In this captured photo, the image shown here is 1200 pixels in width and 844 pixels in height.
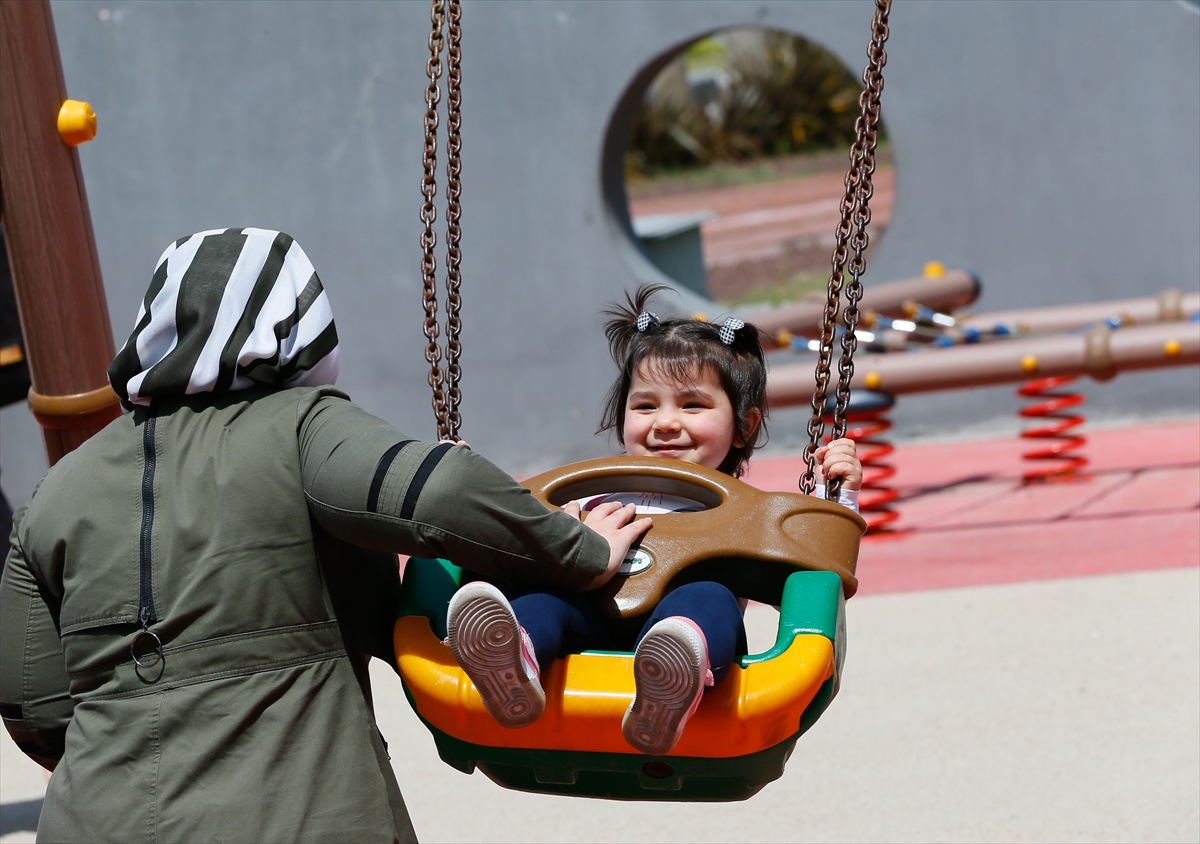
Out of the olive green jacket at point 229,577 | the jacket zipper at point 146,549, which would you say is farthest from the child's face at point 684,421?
the jacket zipper at point 146,549

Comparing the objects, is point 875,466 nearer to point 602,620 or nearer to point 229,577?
point 602,620

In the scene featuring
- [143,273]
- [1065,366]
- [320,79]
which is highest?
[320,79]

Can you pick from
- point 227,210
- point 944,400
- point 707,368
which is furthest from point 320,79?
point 707,368

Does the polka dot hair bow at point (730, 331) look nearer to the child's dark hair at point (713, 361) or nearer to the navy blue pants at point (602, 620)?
the child's dark hair at point (713, 361)

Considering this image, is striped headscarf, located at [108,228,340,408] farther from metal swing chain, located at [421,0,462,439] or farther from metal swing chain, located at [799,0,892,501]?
metal swing chain, located at [799,0,892,501]

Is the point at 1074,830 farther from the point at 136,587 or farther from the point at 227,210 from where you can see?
the point at 227,210

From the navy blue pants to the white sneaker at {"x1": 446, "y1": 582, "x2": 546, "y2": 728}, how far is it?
8cm

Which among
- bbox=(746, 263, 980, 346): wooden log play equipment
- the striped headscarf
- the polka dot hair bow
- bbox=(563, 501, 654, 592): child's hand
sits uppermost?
the striped headscarf

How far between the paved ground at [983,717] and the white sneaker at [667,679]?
1.72 metres

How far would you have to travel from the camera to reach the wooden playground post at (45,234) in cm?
277

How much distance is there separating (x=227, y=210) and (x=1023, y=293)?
4598 mm

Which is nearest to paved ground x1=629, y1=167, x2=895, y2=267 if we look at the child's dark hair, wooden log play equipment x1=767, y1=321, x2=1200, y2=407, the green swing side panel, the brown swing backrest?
wooden log play equipment x1=767, y1=321, x2=1200, y2=407

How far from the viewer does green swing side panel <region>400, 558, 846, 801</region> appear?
189 cm

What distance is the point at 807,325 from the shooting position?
20.6ft
